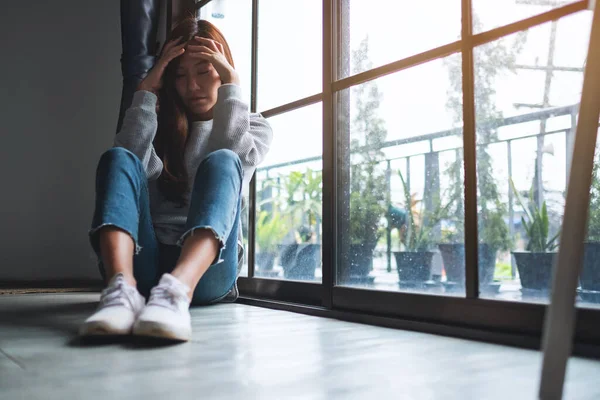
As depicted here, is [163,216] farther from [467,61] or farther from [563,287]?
[563,287]

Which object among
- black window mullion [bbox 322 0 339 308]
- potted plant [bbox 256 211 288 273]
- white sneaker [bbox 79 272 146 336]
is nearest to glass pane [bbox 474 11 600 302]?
black window mullion [bbox 322 0 339 308]

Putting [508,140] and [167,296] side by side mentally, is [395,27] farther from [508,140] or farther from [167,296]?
[167,296]

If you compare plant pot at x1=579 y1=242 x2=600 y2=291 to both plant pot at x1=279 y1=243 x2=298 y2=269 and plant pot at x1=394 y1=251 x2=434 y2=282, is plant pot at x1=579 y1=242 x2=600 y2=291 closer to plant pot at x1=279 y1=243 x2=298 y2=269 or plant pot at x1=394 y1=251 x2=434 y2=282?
plant pot at x1=394 y1=251 x2=434 y2=282

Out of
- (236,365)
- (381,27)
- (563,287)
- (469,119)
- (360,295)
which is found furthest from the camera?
(381,27)

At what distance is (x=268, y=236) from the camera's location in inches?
78.3

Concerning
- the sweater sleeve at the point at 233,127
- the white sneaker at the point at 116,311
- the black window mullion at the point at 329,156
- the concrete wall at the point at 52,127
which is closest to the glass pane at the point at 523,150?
the black window mullion at the point at 329,156

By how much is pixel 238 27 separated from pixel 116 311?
161cm

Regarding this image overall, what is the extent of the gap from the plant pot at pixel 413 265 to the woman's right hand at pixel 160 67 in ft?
2.88

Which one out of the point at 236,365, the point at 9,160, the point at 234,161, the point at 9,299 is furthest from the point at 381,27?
the point at 9,160

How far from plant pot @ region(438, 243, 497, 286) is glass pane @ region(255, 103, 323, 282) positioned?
50cm

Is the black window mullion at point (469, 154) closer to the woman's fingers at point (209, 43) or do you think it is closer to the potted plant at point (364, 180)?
the potted plant at point (364, 180)

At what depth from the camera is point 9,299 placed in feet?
6.30

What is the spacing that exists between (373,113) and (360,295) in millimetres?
520

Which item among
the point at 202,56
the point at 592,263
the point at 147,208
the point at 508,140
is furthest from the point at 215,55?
the point at 592,263
